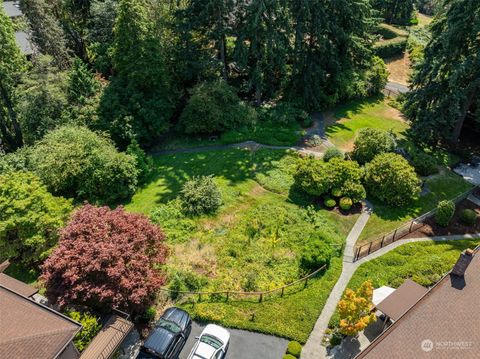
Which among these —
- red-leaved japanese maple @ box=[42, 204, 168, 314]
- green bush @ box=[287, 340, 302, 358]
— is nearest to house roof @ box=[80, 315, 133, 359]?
red-leaved japanese maple @ box=[42, 204, 168, 314]

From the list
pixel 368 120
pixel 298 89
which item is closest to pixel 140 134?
pixel 298 89

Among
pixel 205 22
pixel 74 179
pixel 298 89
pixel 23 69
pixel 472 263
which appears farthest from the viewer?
pixel 298 89

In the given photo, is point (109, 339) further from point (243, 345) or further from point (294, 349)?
point (294, 349)

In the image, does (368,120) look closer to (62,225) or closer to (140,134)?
(140,134)

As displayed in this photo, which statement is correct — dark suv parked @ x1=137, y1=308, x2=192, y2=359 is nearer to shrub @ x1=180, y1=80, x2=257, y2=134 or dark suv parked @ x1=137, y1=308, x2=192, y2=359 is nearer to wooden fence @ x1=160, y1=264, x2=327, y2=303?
wooden fence @ x1=160, y1=264, x2=327, y2=303

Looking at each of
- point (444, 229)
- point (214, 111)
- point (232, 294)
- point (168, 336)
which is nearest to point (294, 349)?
point (232, 294)
